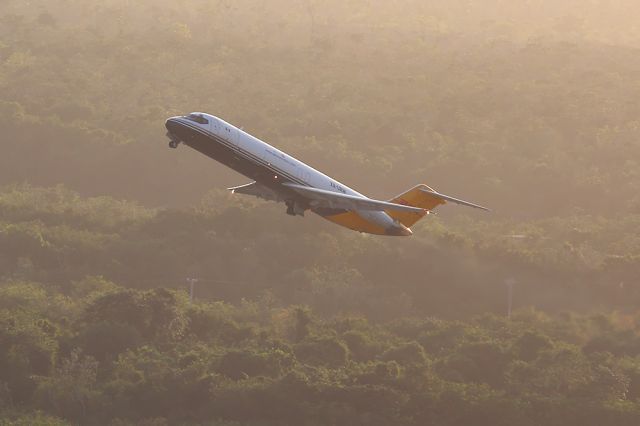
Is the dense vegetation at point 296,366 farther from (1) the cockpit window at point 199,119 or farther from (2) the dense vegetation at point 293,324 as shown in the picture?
(1) the cockpit window at point 199,119

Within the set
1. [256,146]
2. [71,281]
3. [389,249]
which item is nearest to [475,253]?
[389,249]

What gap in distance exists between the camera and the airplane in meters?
81.0

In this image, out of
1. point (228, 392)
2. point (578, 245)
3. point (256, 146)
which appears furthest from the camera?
point (578, 245)

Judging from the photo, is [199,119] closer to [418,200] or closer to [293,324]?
[418,200]

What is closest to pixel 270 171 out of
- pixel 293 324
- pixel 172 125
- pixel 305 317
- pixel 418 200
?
pixel 172 125

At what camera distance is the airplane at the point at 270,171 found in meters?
81.0

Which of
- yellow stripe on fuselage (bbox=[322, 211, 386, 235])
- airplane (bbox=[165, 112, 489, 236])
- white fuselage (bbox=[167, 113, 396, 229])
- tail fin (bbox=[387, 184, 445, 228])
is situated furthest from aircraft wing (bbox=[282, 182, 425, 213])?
tail fin (bbox=[387, 184, 445, 228])

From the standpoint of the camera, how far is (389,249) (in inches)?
6403

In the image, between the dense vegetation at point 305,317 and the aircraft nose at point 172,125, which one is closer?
the aircraft nose at point 172,125

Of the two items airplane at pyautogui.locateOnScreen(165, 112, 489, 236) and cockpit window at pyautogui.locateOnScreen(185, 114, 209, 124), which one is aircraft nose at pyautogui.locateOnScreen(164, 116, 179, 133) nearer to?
airplane at pyautogui.locateOnScreen(165, 112, 489, 236)

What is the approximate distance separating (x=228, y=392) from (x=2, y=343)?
77.5 ft

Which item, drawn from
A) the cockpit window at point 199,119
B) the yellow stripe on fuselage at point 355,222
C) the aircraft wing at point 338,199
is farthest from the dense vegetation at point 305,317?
the cockpit window at point 199,119

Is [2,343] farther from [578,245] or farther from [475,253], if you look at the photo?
[578,245]

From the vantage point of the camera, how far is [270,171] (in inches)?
3236
